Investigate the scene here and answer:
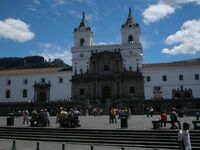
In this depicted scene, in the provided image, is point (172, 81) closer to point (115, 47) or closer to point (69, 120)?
point (115, 47)

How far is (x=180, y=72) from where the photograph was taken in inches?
2355

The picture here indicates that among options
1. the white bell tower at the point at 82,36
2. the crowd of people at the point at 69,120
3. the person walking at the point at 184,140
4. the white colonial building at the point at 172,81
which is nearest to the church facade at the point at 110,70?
the white bell tower at the point at 82,36

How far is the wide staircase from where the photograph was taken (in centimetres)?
1839

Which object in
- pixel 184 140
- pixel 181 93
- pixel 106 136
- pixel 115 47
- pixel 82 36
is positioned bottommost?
pixel 106 136

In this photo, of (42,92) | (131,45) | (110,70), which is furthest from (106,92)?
(42,92)

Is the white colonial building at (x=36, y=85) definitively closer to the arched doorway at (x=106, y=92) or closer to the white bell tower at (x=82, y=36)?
the white bell tower at (x=82, y=36)

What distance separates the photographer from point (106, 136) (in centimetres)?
2078

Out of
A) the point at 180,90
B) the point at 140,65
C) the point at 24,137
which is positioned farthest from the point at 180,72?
the point at 24,137

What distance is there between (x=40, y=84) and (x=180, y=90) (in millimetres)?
26681

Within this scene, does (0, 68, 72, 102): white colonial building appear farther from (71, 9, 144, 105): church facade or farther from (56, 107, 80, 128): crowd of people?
(56, 107, 80, 128): crowd of people

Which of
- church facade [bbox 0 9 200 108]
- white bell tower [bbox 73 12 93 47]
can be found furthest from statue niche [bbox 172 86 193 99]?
white bell tower [bbox 73 12 93 47]

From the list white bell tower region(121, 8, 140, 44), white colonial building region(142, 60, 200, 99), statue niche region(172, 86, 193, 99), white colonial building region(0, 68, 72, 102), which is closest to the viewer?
statue niche region(172, 86, 193, 99)

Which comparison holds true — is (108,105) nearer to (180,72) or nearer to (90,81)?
(90,81)

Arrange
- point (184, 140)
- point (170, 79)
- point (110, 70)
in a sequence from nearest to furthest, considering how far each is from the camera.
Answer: point (184, 140) → point (170, 79) → point (110, 70)
